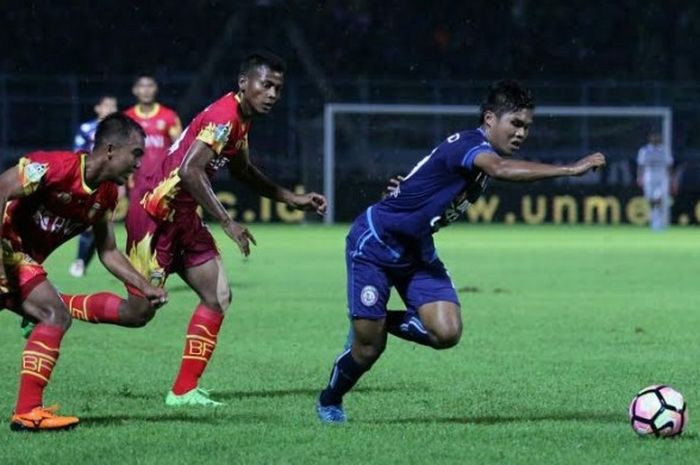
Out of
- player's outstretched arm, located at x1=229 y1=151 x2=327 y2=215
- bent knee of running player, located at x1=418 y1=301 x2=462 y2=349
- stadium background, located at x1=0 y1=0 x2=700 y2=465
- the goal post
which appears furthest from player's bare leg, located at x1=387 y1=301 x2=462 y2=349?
the goal post

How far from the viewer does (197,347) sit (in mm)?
8758

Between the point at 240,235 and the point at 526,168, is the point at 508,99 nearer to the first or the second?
the point at 526,168

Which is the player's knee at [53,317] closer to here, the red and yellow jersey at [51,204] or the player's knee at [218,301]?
the red and yellow jersey at [51,204]

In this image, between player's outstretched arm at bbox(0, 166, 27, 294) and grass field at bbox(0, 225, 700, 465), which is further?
player's outstretched arm at bbox(0, 166, 27, 294)

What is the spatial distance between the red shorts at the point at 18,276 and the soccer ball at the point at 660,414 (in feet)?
9.60

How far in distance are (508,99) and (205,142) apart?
6.12ft

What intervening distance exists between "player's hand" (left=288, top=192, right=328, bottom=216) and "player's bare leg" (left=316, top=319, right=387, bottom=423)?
1164 millimetres

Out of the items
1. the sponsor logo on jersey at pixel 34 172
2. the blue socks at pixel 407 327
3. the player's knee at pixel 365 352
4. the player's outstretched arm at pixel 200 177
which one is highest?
the sponsor logo on jersey at pixel 34 172

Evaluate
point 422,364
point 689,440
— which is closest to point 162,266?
point 422,364

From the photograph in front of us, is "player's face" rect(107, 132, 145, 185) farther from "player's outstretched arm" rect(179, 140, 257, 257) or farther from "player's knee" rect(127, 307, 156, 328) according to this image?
"player's knee" rect(127, 307, 156, 328)

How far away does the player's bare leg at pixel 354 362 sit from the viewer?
7789 millimetres

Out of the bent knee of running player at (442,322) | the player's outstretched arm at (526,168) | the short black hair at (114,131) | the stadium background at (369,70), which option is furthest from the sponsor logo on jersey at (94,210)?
the stadium background at (369,70)

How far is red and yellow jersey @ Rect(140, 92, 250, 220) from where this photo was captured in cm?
870

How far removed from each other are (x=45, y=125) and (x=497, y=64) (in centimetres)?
1137
